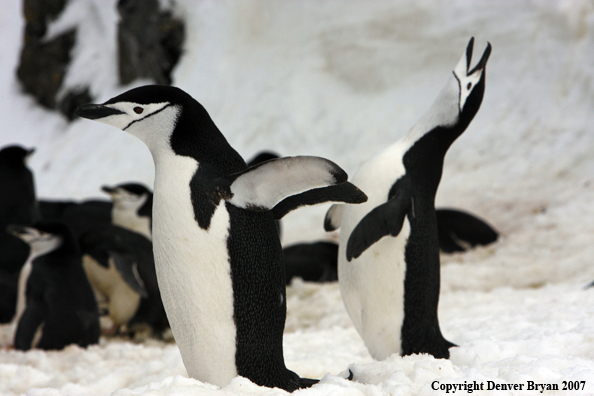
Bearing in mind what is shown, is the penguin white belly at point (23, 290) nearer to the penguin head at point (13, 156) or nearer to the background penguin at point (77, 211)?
the penguin head at point (13, 156)

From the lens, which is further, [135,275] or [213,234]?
[135,275]

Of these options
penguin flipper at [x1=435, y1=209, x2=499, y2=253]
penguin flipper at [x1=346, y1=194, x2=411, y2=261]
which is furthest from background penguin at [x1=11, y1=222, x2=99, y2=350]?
penguin flipper at [x1=435, y1=209, x2=499, y2=253]

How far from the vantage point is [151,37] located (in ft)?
25.0

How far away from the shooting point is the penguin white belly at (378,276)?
183 centimetres

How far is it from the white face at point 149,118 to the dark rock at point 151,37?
20.6ft

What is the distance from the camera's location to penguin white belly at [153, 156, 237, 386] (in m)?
1.41

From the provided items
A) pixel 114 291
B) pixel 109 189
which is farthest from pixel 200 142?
pixel 109 189

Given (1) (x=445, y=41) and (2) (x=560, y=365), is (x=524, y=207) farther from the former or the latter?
(2) (x=560, y=365)

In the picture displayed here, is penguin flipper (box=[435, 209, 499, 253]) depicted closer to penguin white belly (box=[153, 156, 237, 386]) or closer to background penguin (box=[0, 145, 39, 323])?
background penguin (box=[0, 145, 39, 323])

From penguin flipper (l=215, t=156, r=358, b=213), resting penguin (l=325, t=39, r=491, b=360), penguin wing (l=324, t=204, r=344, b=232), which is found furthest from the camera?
penguin wing (l=324, t=204, r=344, b=232)

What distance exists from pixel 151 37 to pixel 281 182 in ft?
22.1

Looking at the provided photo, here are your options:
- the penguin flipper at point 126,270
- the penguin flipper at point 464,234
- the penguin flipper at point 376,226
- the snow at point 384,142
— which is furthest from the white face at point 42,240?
the penguin flipper at point 464,234

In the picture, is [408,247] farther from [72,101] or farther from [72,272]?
[72,101]

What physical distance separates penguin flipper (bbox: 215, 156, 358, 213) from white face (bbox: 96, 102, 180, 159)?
0.18 m
